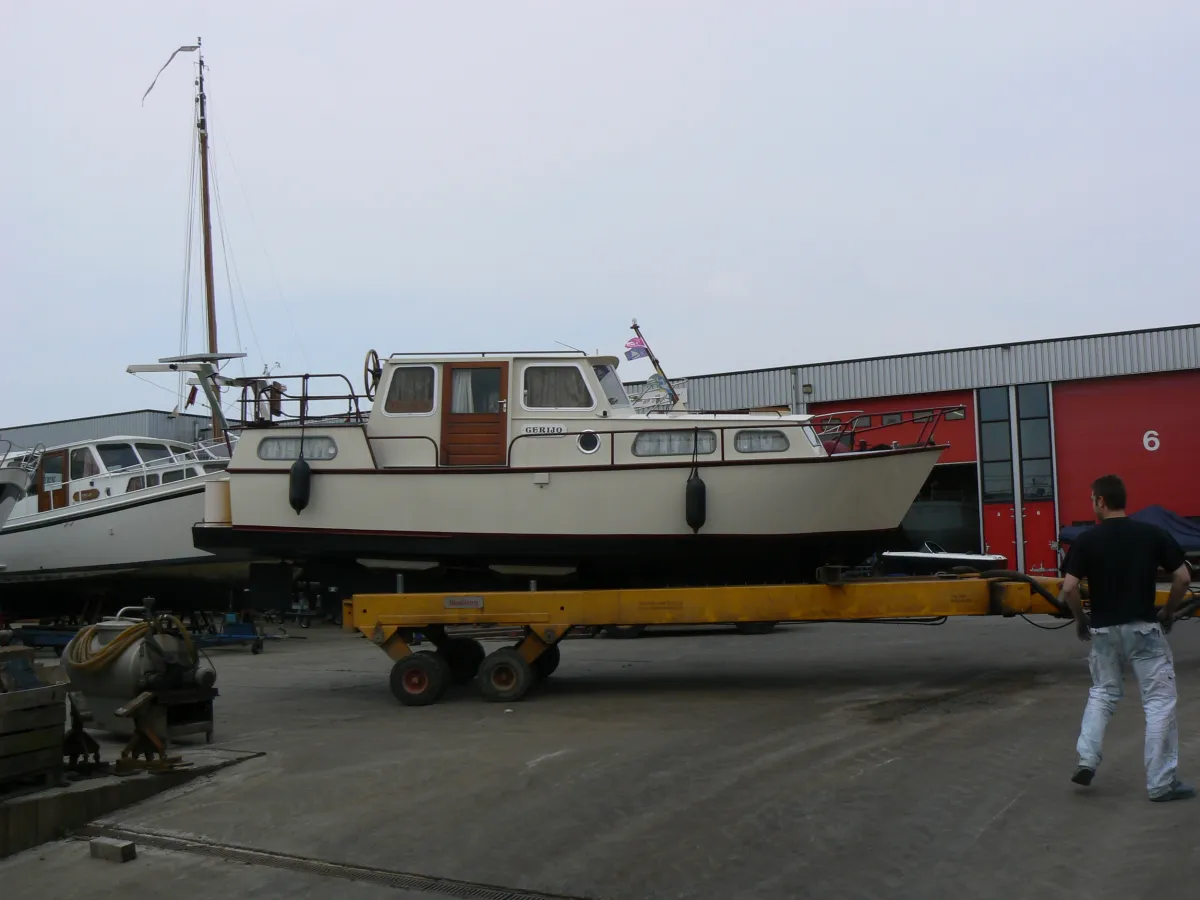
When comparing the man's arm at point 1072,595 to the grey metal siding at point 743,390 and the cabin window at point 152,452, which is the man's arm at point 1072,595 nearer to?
the cabin window at point 152,452

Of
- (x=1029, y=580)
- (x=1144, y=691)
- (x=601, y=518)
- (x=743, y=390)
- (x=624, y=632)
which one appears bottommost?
(x=624, y=632)

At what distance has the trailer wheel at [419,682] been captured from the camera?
9164 mm

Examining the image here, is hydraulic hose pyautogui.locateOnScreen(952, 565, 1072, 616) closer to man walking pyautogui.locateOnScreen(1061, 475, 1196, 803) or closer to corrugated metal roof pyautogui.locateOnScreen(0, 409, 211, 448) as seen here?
man walking pyautogui.locateOnScreen(1061, 475, 1196, 803)

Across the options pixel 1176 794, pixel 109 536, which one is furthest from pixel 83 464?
pixel 1176 794

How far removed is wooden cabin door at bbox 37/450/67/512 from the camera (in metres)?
17.4

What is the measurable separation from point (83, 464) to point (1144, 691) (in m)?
16.5

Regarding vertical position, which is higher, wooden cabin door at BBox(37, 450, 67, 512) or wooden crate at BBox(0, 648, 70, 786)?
wooden cabin door at BBox(37, 450, 67, 512)

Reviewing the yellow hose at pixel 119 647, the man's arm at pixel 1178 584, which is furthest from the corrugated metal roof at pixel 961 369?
the man's arm at pixel 1178 584

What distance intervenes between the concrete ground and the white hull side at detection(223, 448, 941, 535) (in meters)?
1.47

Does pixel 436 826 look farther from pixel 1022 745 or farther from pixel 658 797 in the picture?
pixel 1022 745

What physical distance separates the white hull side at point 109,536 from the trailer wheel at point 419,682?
715 cm

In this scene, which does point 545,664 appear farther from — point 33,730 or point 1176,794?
point 1176,794

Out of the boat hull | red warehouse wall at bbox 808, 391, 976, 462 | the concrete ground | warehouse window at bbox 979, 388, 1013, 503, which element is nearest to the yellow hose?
the concrete ground

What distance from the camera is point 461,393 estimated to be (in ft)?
33.3
